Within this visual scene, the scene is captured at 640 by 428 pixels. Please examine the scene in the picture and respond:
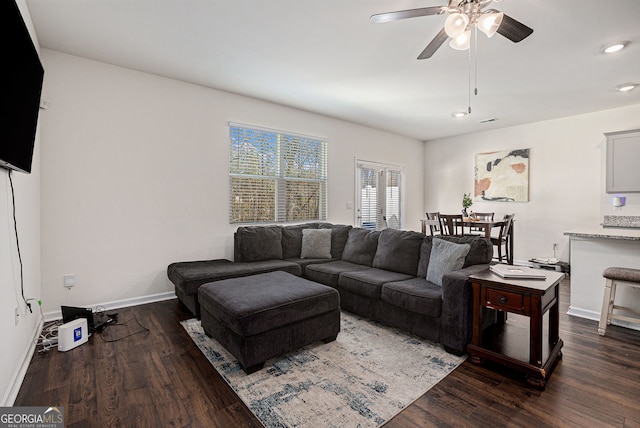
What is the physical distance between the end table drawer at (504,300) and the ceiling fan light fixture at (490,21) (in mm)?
1780

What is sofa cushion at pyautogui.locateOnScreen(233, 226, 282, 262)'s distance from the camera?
3918 mm

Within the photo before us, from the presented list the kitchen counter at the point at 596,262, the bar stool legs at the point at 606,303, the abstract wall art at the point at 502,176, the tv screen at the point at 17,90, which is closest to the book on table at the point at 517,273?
the bar stool legs at the point at 606,303

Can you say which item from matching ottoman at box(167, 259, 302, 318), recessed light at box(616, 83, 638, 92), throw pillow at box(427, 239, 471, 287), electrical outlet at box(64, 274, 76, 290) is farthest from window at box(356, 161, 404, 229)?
electrical outlet at box(64, 274, 76, 290)

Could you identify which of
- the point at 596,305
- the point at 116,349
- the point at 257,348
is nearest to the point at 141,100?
the point at 116,349

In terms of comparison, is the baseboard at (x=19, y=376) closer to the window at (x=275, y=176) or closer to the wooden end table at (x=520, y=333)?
the window at (x=275, y=176)

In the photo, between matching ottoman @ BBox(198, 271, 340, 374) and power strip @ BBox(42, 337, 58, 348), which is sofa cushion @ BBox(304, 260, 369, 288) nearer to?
matching ottoman @ BBox(198, 271, 340, 374)

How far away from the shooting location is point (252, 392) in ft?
6.23

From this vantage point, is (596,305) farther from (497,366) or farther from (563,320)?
(497,366)

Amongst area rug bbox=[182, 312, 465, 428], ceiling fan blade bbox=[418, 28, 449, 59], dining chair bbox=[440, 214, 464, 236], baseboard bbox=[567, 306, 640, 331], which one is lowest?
area rug bbox=[182, 312, 465, 428]

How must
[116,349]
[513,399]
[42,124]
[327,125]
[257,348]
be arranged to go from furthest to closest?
[327,125]
[42,124]
[116,349]
[257,348]
[513,399]

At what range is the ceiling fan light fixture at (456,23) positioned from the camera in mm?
2012

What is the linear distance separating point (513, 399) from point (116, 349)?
290cm

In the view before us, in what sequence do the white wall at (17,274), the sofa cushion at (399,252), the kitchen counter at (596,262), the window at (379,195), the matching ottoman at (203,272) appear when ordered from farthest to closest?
1. the window at (379,195)
2. the sofa cushion at (399,252)
3. the matching ottoman at (203,272)
4. the kitchen counter at (596,262)
5. the white wall at (17,274)

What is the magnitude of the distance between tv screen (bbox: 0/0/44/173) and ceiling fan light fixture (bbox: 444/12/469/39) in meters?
2.37
